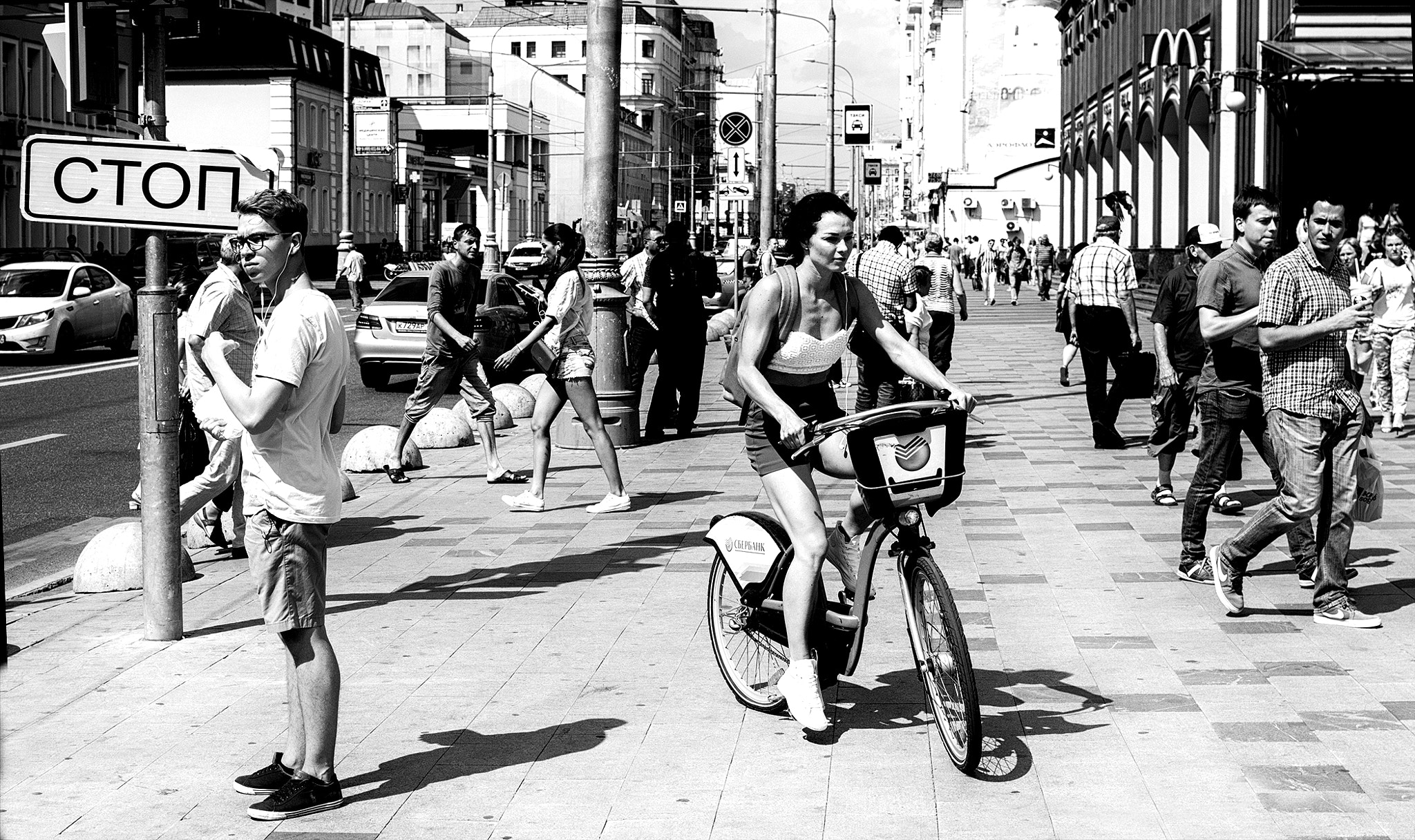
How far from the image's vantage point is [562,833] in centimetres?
457

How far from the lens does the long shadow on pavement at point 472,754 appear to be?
5.05 meters

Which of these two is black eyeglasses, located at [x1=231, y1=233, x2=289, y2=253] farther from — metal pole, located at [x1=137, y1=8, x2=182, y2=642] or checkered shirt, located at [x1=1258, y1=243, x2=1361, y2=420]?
checkered shirt, located at [x1=1258, y1=243, x2=1361, y2=420]

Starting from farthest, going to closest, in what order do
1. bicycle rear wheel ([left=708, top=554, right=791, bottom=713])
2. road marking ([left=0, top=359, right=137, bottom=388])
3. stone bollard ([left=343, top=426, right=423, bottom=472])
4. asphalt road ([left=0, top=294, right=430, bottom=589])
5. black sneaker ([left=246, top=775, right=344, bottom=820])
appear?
1. road marking ([left=0, top=359, right=137, bottom=388])
2. stone bollard ([left=343, top=426, right=423, bottom=472])
3. asphalt road ([left=0, top=294, right=430, bottom=589])
4. bicycle rear wheel ([left=708, top=554, right=791, bottom=713])
5. black sneaker ([left=246, top=775, right=344, bottom=820])

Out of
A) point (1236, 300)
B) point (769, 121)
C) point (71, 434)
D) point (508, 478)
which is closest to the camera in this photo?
point (1236, 300)

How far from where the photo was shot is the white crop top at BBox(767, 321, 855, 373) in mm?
5523

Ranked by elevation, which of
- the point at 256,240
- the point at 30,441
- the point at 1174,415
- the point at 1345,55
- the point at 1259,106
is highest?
the point at 1345,55

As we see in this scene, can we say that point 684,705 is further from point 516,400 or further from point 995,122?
point 995,122

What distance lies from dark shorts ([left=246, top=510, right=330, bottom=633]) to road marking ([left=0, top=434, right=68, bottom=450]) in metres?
10.0

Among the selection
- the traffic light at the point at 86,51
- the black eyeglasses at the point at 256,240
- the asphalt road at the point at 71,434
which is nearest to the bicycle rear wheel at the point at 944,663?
the black eyeglasses at the point at 256,240

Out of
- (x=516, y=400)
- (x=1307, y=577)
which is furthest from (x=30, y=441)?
(x=1307, y=577)

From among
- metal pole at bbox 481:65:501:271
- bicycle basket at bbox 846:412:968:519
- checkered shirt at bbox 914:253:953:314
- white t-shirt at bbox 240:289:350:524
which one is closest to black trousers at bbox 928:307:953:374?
checkered shirt at bbox 914:253:953:314

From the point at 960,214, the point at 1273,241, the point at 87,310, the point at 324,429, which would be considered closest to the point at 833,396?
the point at 324,429

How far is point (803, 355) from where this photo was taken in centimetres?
553

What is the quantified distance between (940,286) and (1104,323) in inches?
90.9
